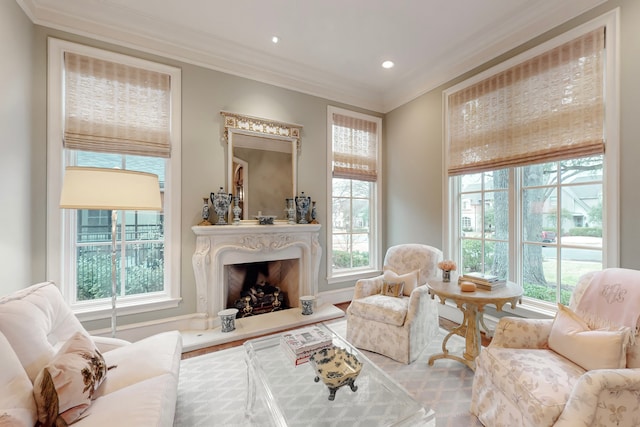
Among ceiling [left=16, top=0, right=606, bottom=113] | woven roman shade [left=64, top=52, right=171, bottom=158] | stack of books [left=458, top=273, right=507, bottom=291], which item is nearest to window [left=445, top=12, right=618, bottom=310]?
ceiling [left=16, top=0, right=606, bottom=113]

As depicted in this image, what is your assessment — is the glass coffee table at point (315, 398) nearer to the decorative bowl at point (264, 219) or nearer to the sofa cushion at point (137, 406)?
the sofa cushion at point (137, 406)

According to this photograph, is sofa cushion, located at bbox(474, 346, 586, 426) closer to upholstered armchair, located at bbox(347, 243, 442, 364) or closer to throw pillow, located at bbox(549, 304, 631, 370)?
throw pillow, located at bbox(549, 304, 631, 370)

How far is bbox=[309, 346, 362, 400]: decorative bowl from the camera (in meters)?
1.43

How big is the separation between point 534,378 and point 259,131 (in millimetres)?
3213

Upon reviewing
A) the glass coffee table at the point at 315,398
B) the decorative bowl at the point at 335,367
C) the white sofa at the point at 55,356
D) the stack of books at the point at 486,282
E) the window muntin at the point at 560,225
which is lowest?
the glass coffee table at the point at 315,398

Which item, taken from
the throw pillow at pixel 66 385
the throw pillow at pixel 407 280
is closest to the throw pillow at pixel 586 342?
the throw pillow at pixel 407 280

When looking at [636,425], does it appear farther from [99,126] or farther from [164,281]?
[99,126]

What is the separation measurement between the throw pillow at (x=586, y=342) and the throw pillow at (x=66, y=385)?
2407 millimetres

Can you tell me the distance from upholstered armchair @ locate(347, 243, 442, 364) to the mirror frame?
4.87 feet

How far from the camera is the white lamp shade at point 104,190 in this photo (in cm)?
167

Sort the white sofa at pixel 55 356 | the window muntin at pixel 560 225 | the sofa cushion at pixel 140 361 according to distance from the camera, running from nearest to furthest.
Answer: the white sofa at pixel 55 356, the sofa cushion at pixel 140 361, the window muntin at pixel 560 225

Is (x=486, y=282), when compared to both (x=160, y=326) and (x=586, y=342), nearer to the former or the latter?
(x=586, y=342)

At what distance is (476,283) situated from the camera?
6.95 feet

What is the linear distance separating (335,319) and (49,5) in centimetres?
411
